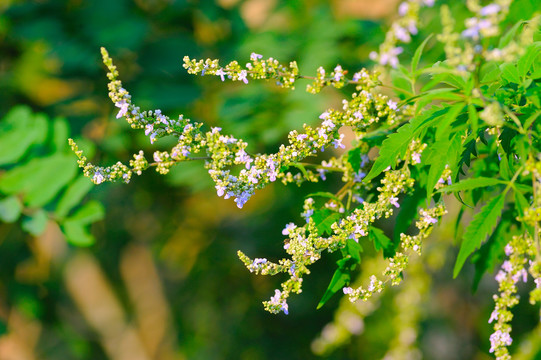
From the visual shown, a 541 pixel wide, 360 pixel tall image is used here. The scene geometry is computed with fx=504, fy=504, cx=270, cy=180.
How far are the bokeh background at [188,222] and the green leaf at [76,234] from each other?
12.1 inches

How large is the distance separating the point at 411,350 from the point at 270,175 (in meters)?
2.69

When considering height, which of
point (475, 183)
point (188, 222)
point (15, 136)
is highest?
point (475, 183)

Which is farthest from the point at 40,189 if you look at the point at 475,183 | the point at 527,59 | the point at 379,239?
the point at 527,59

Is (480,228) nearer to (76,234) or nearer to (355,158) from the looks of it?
(355,158)

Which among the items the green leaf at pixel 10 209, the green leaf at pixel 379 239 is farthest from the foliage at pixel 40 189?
the green leaf at pixel 379 239

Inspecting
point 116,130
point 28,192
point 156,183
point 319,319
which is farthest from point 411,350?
point 28,192

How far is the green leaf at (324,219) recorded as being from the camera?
1312 millimetres

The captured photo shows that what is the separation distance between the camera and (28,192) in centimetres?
215

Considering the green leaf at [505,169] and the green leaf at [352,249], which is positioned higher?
the green leaf at [505,169]

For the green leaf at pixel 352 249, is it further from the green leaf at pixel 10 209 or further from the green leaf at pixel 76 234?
the green leaf at pixel 10 209

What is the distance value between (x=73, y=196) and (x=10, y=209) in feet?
0.89

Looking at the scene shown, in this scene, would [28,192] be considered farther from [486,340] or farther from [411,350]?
[486,340]

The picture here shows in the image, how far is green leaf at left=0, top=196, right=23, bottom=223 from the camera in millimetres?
2121

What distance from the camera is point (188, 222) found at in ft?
14.5
